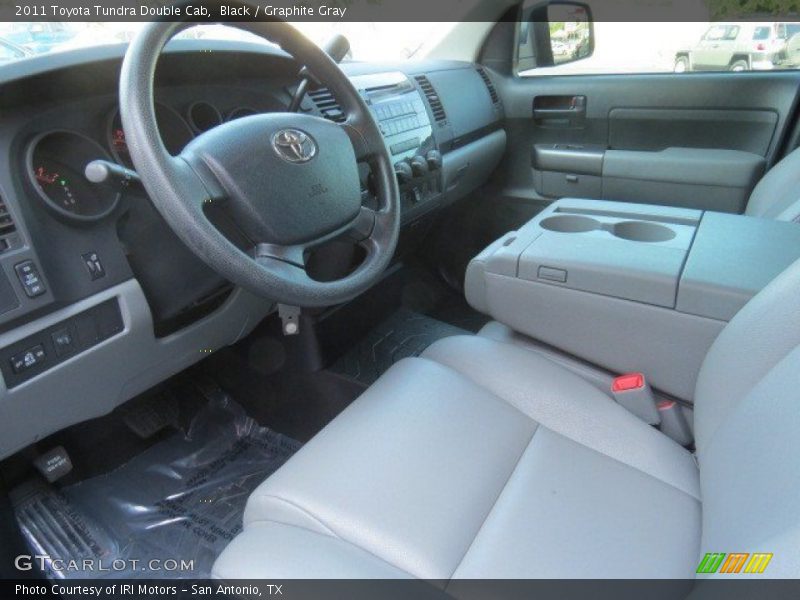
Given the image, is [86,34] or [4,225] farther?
[86,34]

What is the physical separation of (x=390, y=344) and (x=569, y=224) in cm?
67

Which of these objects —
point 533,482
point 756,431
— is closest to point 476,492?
point 533,482

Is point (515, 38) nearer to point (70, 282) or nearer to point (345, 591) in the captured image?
point (70, 282)

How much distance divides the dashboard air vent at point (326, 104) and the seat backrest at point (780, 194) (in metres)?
1.02

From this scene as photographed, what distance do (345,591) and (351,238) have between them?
651mm

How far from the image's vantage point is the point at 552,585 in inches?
29.5

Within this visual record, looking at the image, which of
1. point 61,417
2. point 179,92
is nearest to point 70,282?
point 61,417

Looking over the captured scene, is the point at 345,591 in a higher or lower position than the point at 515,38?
lower

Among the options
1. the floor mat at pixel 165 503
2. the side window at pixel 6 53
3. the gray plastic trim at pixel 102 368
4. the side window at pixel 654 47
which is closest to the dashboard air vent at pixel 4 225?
the gray plastic trim at pixel 102 368

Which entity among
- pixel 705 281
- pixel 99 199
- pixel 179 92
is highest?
pixel 179 92

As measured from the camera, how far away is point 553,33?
2316mm

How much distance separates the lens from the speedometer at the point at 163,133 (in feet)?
3.55

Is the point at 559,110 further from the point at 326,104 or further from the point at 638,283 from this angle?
the point at 638,283

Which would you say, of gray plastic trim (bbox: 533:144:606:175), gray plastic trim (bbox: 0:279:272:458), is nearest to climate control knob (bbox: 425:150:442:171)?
gray plastic trim (bbox: 533:144:606:175)
